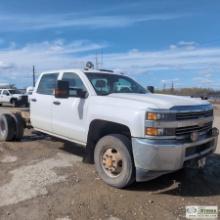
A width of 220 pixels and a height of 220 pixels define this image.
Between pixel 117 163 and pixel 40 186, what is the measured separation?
1.31 meters

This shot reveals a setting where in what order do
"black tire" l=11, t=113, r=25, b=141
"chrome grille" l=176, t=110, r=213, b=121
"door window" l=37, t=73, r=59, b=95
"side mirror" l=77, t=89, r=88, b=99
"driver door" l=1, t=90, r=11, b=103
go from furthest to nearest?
"driver door" l=1, t=90, r=11, b=103 < "black tire" l=11, t=113, r=25, b=141 < "door window" l=37, t=73, r=59, b=95 < "side mirror" l=77, t=89, r=88, b=99 < "chrome grille" l=176, t=110, r=213, b=121

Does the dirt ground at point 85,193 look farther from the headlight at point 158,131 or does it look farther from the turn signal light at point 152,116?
the turn signal light at point 152,116

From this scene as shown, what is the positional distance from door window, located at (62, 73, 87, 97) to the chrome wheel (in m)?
1.41

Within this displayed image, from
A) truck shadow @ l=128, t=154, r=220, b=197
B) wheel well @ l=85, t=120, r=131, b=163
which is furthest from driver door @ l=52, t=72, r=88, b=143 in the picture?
truck shadow @ l=128, t=154, r=220, b=197

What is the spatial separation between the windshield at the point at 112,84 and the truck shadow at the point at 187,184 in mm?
1838

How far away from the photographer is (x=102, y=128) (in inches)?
→ 240

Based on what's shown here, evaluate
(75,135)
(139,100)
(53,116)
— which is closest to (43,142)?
(53,116)

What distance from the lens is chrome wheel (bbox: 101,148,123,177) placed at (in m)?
5.58

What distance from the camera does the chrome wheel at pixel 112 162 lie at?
5.58 m

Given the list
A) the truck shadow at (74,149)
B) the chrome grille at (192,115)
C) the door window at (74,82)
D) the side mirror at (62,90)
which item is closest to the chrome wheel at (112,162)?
the chrome grille at (192,115)

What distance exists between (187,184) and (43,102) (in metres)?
3.50

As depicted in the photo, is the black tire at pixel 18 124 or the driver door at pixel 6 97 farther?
the driver door at pixel 6 97

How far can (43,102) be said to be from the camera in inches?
299

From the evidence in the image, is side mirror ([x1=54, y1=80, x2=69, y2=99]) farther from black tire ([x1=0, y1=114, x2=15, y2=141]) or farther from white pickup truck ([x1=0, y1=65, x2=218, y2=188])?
black tire ([x1=0, y1=114, x2=15, y2=141])
